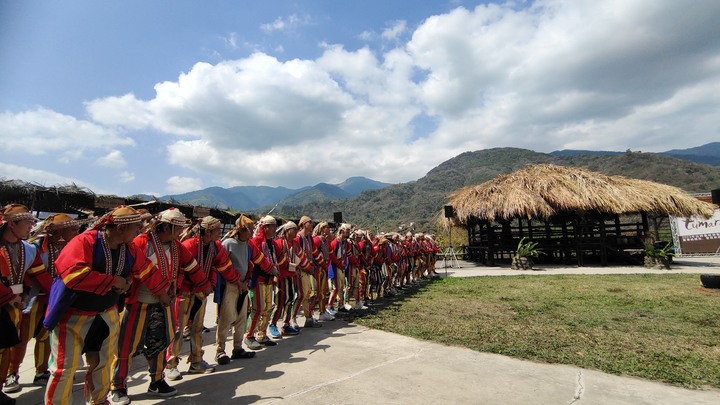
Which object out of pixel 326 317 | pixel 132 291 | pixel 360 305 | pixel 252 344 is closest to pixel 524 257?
pixel 360 305

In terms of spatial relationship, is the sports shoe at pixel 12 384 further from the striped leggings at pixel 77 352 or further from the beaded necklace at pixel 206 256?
the beaded necklace at pixel 206 256

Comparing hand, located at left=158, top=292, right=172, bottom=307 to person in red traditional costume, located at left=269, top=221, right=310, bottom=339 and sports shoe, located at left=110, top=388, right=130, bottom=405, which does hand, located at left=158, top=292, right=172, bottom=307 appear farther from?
person in red traditional costume, located at left=269, top=221, right=310, bottom=339

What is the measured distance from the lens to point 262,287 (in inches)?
207

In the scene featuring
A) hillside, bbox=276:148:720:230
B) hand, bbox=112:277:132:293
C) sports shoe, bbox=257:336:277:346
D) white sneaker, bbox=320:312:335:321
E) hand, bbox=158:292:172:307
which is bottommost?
white sneaker, bbox=320:312:335:321

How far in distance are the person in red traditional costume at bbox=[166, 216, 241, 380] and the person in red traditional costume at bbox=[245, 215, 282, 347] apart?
2.11ft

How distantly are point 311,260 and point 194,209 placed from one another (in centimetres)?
444

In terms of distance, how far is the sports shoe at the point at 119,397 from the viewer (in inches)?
129

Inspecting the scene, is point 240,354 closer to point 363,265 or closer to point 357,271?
point 357,271

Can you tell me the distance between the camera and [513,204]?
16484 mm

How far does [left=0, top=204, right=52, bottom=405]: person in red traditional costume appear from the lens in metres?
3.29

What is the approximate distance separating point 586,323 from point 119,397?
6919mm

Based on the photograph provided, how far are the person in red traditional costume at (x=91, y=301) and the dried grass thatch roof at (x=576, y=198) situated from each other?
52.5ft

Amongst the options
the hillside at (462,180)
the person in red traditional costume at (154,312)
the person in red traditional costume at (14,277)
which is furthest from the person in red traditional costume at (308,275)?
the hillside at (462,180)

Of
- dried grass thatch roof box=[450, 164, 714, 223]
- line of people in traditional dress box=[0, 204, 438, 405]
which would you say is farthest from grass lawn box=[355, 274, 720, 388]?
dried grass thatch roof box=[450, 164, 714, 223]
